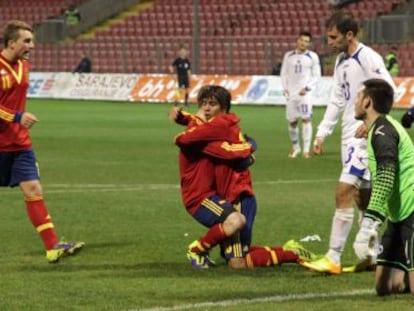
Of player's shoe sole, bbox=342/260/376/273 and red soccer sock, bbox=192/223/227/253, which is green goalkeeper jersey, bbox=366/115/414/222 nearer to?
player's shoe sole, bbox=342/260/376/273

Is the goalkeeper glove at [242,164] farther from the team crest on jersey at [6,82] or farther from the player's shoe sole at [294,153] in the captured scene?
A: the player's shoe sole at [294,153]

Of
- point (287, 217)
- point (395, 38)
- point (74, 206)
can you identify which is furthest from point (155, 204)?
point (395, 38)

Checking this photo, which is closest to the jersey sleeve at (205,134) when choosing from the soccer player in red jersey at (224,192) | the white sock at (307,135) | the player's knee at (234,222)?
the soccer player in red jersey at (224,192)

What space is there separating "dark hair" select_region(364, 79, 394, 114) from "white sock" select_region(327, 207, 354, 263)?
1.56 meters

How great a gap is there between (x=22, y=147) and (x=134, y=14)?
154 feet

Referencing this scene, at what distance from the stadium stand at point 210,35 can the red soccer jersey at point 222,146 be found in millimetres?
34729

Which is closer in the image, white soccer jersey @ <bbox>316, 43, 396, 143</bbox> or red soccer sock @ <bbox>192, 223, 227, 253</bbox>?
red soccer sock @ <bbox>192, 223, 227, 253</bbox>

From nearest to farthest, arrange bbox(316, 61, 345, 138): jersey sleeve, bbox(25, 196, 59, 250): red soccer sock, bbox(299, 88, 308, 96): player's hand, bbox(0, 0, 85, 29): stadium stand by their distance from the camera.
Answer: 1. bbox(25, 196, 59, 250): red soccer sock
2. bbox(316, 61, 345, 138): jersey sleeve
3. bbox(299, 88, 308, 96): player's hand
4. bbox(0, 0, 85, 29): stadium stand

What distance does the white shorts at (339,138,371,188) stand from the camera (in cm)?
1003

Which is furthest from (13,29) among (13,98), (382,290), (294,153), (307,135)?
(307,135)

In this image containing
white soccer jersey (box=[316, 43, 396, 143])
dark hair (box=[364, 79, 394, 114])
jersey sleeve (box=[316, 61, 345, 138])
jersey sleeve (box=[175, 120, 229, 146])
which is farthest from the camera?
jersey sleeve (box=[316, 61, 345, 138])

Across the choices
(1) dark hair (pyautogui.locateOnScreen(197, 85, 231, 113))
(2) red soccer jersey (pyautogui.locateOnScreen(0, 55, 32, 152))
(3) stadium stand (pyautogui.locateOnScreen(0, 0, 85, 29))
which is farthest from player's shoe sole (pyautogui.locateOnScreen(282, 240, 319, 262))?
(3) stadium stand (pyautogui.locateOnScreen(0, 0, 85, 29))

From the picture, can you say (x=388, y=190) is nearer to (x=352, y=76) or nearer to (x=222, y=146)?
(x=222, y=146)

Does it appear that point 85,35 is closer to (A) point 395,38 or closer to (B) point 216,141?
(A) point 395,38
